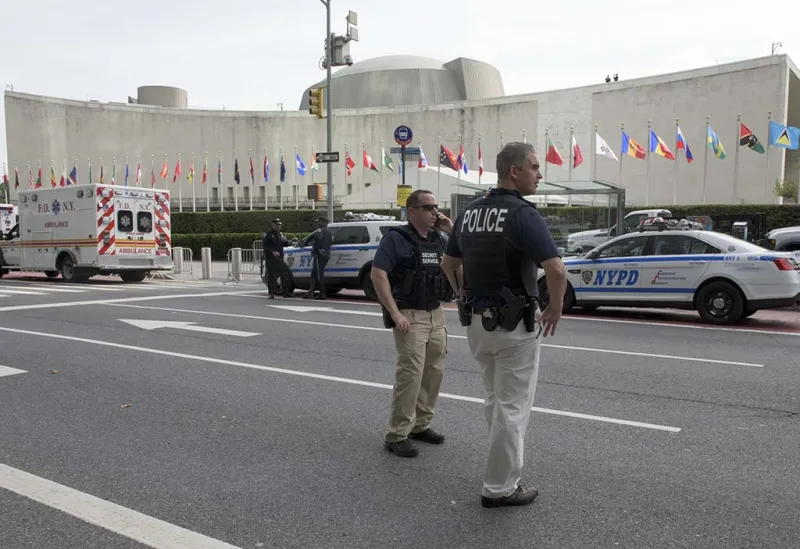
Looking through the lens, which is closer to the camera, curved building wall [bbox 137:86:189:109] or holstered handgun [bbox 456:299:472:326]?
holstered handgun [bbox 456:299:472:326]

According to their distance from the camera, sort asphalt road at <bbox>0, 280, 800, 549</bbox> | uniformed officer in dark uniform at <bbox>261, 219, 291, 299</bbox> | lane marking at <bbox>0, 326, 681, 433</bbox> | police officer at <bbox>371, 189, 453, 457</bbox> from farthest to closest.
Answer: uniformed officer in dark uniform at <bbox>261, 219, 291, 299</bbox>, lane marking at <bbox>0, 326, 681, 433</bbox>, police officer at <bbox>371, 189, 453, 457</bbox>, asphalt road at <bbox>0, 280, 800, 549</bbox>

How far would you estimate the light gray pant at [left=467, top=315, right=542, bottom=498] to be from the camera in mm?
3561

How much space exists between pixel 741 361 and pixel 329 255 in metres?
9.32

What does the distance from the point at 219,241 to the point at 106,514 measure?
30.5m

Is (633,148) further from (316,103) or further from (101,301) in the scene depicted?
(101,301)

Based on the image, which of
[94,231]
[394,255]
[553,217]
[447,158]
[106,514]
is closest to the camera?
[106,514]

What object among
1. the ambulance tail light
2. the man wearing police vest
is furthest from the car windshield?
the man wearing police vest

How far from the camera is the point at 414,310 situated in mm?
4578

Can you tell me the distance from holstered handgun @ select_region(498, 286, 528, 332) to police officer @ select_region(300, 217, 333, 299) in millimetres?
11565

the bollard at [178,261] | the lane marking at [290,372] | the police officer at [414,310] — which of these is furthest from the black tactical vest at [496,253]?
the bollard at [178,261]

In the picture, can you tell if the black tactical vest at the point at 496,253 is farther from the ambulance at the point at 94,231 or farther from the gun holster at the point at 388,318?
the ambulance at the point at 94,231

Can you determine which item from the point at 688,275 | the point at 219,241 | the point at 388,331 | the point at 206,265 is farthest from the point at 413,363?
the point at 219,241

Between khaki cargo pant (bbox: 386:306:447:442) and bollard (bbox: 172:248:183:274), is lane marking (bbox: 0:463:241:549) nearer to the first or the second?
khaki cargo pant (bbox: 386:306:447:442)

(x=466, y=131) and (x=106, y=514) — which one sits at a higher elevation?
(x=466, y=131)
